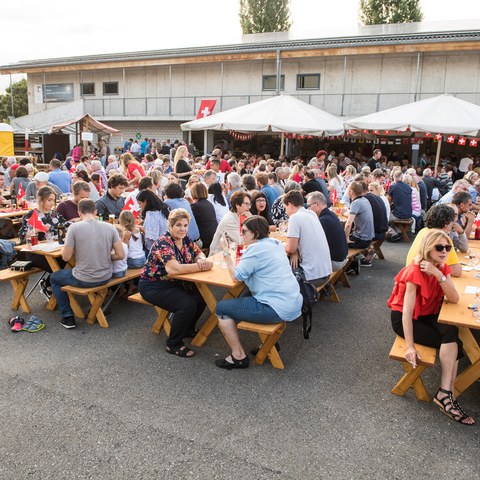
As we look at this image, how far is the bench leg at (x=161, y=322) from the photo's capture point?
5039 mm

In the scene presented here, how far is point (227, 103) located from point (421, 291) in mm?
19945

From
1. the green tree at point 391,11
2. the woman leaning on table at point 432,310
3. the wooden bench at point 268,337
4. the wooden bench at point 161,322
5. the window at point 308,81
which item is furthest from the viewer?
the green tree at point 391,11

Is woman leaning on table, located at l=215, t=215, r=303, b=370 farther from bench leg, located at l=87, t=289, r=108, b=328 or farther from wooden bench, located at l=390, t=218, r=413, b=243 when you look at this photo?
wooden bench, located at l=390, t=218, r=413, b=243

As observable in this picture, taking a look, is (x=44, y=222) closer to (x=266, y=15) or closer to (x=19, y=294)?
(x=19, y=294)

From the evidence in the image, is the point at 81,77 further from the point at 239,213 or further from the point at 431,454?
the point at 431,454

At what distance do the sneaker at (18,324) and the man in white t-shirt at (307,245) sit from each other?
3.05 meters

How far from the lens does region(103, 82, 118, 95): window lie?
2562 centimetres

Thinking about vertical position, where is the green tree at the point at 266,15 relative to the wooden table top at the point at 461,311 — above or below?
above

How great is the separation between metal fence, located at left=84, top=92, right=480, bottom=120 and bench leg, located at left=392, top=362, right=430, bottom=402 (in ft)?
54.9

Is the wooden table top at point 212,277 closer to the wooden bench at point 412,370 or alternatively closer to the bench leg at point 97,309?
the bench leg at point 97,309

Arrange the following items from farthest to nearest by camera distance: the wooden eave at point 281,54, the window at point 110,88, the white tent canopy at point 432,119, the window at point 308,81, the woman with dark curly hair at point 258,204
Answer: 1. the window at point 110,88
2. the window at point 308,81
3. the wooden eave at point 281,54
4. the white tent canopy at point 432,119
5. the woman with dark curly hair at point 258,204

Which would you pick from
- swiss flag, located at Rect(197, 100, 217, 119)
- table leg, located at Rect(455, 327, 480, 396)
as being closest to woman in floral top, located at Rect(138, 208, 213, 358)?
table leg, located at Rect(455, 327, 480, 396)

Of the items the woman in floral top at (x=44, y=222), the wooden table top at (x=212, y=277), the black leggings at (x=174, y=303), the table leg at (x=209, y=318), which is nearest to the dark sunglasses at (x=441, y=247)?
the wooden table top at (x=212, y=277)

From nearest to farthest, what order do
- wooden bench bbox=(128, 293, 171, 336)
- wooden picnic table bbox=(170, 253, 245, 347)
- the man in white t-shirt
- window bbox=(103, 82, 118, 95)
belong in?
wooden picnic table bbox=(170, 253, 245, 347)
wooden bench bbox=(128, 293, 171, 336)
the man in white t-shirt
window bbox=(103, 82, 118, 95)
